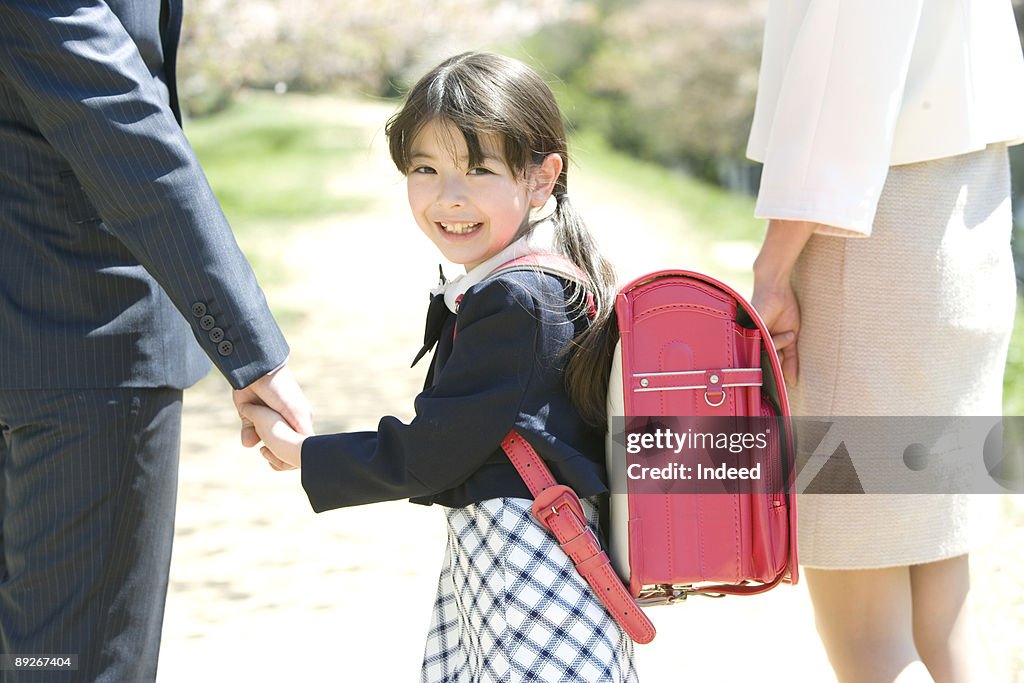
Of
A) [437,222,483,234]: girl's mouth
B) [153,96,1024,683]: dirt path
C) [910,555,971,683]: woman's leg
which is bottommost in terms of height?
[153,96,1024,683]: dirt path

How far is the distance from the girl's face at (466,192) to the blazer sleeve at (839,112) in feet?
1.34

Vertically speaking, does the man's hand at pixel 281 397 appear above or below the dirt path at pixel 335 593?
above

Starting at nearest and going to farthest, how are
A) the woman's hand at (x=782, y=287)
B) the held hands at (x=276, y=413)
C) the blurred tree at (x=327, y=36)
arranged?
the held hands at (x=276, y=413)
the woman's hand at (x=782, y=287)
the blurred tree at (x=327, y=36)

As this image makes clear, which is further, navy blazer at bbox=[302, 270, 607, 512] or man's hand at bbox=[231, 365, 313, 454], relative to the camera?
man's hand at bbox=[231, 365, 313, 454]

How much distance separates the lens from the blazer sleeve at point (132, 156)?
74.2 inches

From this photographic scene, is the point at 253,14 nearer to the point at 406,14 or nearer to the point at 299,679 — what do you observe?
the point at 406,14

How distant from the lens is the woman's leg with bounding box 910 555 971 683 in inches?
86.2

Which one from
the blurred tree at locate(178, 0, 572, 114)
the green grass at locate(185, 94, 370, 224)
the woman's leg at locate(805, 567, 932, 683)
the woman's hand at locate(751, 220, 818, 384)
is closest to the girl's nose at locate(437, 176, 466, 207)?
the woman's hand at locate(751, 220, 818, 384)

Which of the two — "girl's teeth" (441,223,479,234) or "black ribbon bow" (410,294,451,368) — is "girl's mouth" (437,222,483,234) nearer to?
"girl's teeth" (441,223,479,234)

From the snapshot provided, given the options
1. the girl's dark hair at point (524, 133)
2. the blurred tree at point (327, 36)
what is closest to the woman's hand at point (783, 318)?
the girl's dark hair at point (524, 133)

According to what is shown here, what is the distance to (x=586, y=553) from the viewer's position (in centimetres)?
182

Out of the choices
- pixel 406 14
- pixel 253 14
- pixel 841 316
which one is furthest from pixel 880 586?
pixel 406 14

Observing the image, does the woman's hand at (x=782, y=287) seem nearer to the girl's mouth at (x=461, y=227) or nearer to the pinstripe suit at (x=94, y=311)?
the girl's mouth at (x=461, y=227)

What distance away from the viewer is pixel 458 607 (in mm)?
2000
